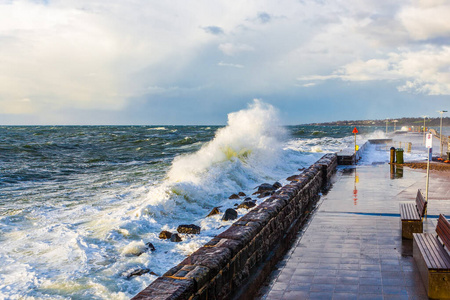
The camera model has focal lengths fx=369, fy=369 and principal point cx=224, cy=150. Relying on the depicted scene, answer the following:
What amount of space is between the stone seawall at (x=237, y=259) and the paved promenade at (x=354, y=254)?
0.70 feet

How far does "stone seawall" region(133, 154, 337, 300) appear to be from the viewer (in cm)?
315

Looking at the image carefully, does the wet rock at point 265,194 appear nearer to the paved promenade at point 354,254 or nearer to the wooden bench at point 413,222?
the paved promenade at point 354,254

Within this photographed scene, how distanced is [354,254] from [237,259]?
2.19m

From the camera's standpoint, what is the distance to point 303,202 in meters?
8.34

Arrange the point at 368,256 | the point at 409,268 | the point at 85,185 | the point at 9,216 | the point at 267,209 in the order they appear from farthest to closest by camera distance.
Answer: the point at 85,185, the point at 9,216, the point at 267,209, the point at 368,256, the point at 409,268

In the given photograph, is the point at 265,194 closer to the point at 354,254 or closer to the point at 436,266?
the point at 354,254

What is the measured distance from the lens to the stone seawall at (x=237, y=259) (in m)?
3.15

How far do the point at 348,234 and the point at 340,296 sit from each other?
2566 millimetres

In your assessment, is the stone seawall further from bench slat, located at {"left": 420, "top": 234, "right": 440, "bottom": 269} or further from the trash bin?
the trash bin

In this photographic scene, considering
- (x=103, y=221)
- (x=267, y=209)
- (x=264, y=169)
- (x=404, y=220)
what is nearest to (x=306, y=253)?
(x=267, y=209)

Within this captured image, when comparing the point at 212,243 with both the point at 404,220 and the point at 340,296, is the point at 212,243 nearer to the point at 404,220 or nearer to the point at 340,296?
the point at 340,296

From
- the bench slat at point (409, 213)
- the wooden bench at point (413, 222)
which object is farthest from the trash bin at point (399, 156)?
the wooden bench at point (413, 222)

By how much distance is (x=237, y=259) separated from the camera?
412 cm

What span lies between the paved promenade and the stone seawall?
213 millimetres
